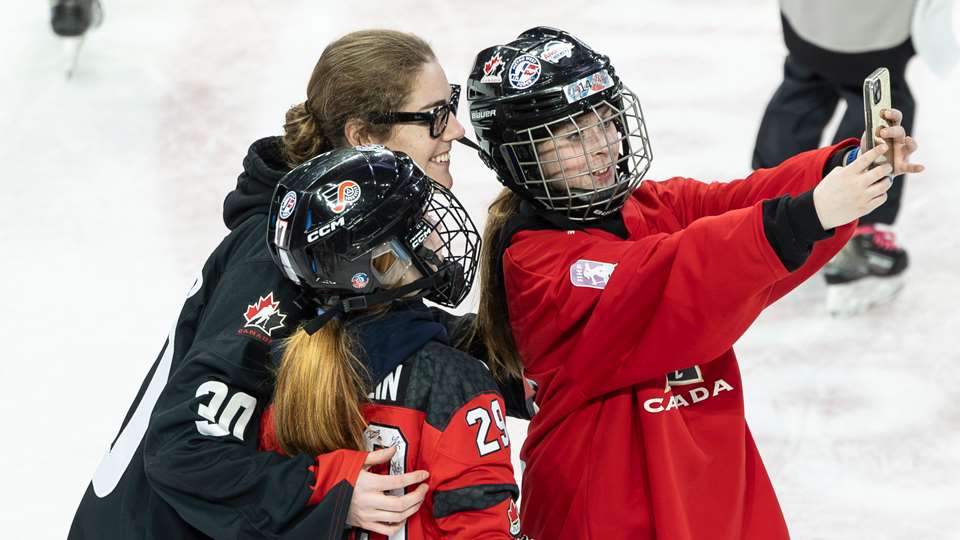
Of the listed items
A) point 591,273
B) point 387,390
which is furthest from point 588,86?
point 387,390

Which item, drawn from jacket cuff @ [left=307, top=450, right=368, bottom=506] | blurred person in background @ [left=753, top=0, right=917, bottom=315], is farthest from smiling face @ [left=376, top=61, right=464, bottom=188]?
blurred person in background @ [left=753, top=0, right=917, bottom=315]

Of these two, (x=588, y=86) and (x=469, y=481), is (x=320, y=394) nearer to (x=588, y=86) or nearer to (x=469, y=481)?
(x=469, y=481)

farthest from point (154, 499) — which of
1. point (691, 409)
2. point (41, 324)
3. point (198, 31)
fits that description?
point (198, 31)

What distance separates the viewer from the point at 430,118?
7.43 feet

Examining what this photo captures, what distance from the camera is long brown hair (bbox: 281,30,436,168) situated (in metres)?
2.21

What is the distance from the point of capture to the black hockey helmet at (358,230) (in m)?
1.78

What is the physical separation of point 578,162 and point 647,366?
34 centimetres

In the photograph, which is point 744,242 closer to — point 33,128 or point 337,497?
point 337,497

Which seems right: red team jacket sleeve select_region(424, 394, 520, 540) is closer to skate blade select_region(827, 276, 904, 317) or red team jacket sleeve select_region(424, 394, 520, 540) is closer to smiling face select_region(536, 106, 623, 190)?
smiling face select_region(536, 106, 623, 190)

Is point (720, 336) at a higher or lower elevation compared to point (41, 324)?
higher

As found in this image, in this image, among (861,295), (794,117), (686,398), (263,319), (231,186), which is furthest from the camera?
(231,186)

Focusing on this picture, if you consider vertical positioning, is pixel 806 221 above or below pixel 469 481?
above

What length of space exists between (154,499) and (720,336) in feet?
2.87

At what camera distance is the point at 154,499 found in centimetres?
192
